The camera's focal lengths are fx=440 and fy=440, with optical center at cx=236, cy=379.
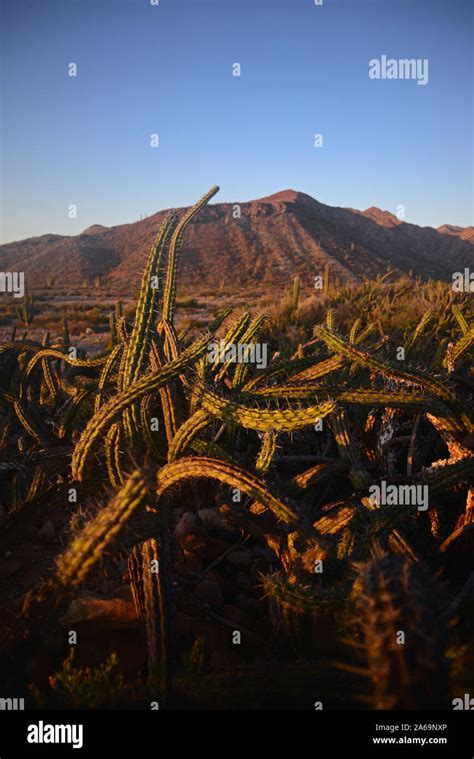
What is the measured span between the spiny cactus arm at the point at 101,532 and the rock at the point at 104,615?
0.75 metres

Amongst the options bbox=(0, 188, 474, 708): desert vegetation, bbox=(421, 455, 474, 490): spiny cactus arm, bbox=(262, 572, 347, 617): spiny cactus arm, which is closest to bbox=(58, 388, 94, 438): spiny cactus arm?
bbox=(0, 188, 474, 708): desert vegetation

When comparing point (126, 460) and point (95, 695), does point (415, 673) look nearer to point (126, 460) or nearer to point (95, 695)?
point (95, 695)

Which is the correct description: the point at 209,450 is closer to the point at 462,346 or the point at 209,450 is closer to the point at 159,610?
the point at 159,610

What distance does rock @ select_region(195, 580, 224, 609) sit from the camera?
6.73ft

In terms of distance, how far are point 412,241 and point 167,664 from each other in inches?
4377

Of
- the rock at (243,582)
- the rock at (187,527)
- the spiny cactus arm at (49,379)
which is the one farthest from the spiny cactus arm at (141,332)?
the spiny cactus arm at (49,379)

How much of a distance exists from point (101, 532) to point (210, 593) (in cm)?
104

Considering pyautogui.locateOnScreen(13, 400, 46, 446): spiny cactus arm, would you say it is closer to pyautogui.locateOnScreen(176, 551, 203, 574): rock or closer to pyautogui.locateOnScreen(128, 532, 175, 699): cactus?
pyautogui.locateOnScreen(176, 551, 203, 574): rock

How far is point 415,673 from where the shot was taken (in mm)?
1014

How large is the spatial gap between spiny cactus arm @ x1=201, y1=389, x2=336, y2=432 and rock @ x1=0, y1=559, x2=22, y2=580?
1.38 m

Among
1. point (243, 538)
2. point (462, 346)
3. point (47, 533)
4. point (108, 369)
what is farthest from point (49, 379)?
point (462, 346)

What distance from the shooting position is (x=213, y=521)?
251 cm

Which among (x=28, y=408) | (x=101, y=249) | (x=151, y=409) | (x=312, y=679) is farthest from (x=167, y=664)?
(x=101, y=249)

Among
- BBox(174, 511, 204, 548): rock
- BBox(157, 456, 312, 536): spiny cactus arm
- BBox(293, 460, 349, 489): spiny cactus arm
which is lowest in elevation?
BBox(174, 511, 204, 548): rock
